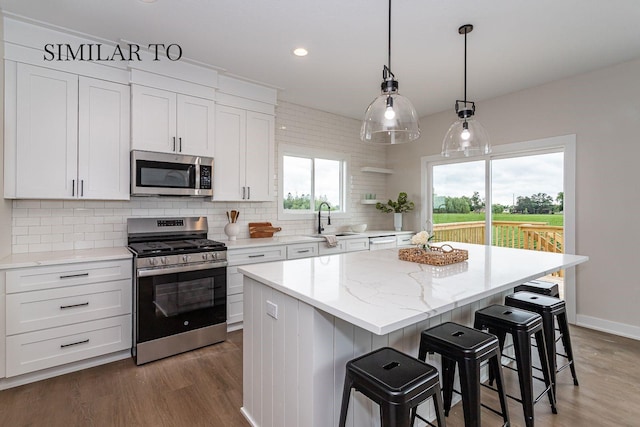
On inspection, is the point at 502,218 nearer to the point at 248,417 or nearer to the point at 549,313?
the point at 549,313

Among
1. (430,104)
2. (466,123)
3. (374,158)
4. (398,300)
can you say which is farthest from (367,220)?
(398,300)

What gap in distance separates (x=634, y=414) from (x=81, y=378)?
12.6 feet

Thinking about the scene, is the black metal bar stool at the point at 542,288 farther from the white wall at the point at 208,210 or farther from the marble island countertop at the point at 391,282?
the white wall at the point at 208,210

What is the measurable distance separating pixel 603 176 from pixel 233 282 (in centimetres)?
404

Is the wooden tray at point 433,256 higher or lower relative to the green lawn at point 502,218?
lower

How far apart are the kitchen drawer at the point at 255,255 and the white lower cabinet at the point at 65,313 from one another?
3.07 feet

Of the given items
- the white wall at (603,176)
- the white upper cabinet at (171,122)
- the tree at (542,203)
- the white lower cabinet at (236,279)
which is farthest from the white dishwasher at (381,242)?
the white upper cabinet at (171,122)

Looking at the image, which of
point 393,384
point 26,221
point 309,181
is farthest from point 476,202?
point 26,221

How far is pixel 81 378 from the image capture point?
8.07 feet

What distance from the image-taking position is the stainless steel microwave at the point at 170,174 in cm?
295

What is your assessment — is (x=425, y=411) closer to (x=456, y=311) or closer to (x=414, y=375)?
(x=456, y=311)

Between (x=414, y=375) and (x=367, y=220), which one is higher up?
(x=367, y=220)

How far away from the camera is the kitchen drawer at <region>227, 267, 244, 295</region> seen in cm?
329

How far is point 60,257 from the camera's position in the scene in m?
2.49
